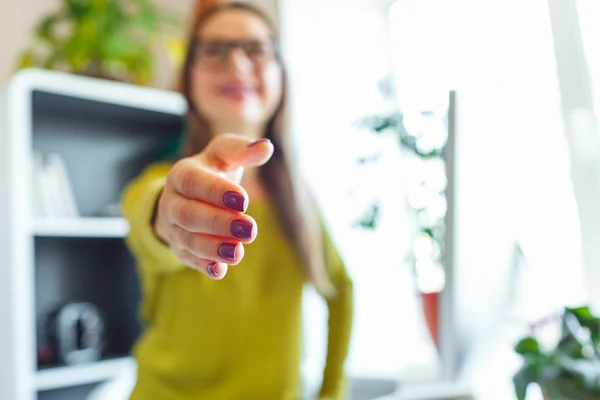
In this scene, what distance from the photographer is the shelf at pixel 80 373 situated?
1.06m

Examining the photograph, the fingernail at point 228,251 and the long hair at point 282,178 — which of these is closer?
the fingernail at point 228,251

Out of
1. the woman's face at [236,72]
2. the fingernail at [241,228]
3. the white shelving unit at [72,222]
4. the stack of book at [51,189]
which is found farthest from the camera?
the stack of book at [51,189]

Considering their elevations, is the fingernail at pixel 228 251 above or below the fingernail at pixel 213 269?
above

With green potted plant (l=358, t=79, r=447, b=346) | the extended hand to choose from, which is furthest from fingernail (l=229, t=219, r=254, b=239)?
green potted plant (l=358, t=79, r=447, b=346)

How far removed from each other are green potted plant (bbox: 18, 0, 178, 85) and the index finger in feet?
3.31

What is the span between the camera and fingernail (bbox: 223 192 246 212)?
20cm

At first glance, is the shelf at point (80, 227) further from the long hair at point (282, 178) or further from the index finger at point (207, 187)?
the index finger at point (207, 187)

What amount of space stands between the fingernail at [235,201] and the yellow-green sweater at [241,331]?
35 centimetres

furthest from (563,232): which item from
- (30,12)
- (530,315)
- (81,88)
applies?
(30,12)

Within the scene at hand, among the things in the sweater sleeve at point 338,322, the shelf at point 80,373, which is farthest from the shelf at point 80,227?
the sweater sleeve at point 338,322

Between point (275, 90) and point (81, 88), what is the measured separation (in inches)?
29.9

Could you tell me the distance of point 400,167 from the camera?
106 centimetres

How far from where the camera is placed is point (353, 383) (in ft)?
2.91

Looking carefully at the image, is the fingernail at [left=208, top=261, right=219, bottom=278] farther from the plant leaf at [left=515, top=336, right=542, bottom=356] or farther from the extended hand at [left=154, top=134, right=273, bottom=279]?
the plant leaf at [left=515, top=336, right=542, bottom=356]
